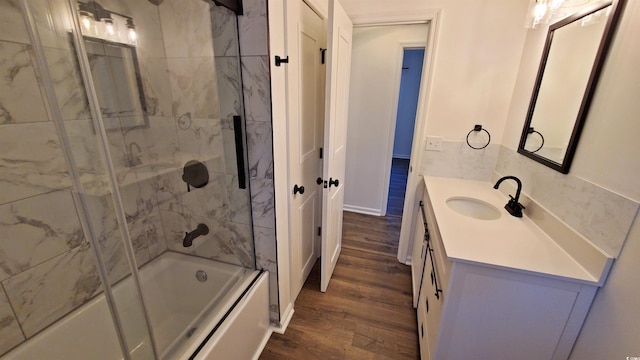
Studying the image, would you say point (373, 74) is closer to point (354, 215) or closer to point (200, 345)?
point (354, 215)

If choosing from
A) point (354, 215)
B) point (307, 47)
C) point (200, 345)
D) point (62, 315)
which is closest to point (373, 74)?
point (307, 47)

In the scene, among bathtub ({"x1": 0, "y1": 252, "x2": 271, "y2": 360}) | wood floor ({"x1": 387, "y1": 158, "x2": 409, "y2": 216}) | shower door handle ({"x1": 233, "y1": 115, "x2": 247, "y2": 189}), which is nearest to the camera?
bathtub ({"x1": 0, "y1": 252, "x2": 271, "y2": 360})

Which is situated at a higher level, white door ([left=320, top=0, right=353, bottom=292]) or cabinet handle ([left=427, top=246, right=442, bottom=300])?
white door ([left=320, top=0, right=353, bottom=292])

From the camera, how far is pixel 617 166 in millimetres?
917

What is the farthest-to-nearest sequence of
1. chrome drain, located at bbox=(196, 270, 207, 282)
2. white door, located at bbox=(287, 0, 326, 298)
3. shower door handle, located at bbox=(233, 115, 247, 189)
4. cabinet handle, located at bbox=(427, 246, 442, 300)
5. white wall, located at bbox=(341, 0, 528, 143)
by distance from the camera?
white wall, located at bbox=(341, 0, 528, 143) < chrome drain, located at bbox=(196, 270, 207, 282) < white door, located at bbox=(287, 0, 326, 298) < shower door handle, located at bbox=(233, 115, 247, 189) < cabinet handle, located at bbox=(427, 246, 442, 300)

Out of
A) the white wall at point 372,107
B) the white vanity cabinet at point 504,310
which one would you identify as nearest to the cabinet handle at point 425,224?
the white vanity cabinet at point 504,310

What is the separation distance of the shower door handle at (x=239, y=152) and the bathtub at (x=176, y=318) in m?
0.58

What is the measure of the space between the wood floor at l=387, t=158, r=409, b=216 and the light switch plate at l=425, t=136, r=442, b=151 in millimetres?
1532

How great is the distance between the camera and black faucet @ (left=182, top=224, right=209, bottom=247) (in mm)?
1646

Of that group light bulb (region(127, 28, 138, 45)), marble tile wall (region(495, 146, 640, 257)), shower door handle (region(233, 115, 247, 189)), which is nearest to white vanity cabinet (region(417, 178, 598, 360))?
marble tile wall (region(495, 146, 640, 257))

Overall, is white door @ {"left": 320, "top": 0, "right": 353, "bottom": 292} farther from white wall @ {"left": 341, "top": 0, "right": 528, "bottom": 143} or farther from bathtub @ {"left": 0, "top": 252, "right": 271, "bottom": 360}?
bathtub @ {"left": 0, "top": 252, "right": 271, "bottom": 360}

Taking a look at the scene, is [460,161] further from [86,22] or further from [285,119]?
[86,22]

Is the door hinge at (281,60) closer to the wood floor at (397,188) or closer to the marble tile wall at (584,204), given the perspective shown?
the marble tile wall at (584,204)

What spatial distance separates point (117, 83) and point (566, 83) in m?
2.36
